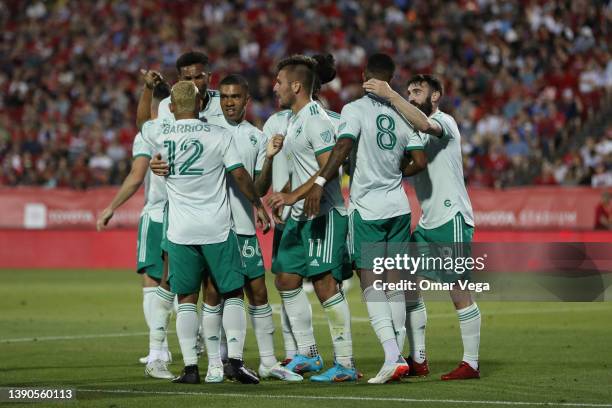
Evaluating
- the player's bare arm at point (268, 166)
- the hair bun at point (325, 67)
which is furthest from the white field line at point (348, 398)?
the hair bun at point (325, 67)

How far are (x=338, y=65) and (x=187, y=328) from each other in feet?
78.9

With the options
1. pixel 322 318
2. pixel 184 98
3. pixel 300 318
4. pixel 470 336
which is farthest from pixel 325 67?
pixel 322 318

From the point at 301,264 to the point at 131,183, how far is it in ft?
5.60

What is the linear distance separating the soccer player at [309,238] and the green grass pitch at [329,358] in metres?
0.56

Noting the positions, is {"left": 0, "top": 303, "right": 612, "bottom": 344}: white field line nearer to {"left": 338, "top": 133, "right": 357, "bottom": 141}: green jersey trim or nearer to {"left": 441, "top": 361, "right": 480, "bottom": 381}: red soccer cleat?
{"left": 441, "top": 361, "right": 480, "bottom": 381}: red soccer cleat

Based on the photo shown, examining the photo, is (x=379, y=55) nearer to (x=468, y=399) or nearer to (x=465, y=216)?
(x=465, y=216)

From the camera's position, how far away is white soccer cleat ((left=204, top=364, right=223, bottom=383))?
32.7 ft

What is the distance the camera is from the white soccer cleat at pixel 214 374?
393 inches

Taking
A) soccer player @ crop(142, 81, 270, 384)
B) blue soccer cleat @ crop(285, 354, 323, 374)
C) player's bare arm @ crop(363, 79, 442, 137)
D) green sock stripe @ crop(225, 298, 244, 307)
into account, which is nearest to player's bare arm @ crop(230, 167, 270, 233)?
soccer player @ crop(142, 81, 270, 384)

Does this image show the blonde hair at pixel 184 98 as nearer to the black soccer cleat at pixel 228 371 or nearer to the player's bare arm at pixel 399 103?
the player's bare arm at pixel 399 103

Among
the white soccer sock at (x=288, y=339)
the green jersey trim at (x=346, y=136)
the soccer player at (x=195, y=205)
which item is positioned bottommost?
the white soccer sock at (x=288, y=339)

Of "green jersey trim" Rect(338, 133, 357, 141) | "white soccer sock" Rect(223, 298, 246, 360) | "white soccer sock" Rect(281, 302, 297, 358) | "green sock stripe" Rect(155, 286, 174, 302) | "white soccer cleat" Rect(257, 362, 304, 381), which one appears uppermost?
"green jersey trim" Rect(338, 133, 357, 141)

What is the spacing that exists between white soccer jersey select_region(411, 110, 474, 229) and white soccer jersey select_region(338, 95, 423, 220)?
48 cm

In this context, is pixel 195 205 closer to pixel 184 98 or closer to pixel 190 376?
pixel 184 98
